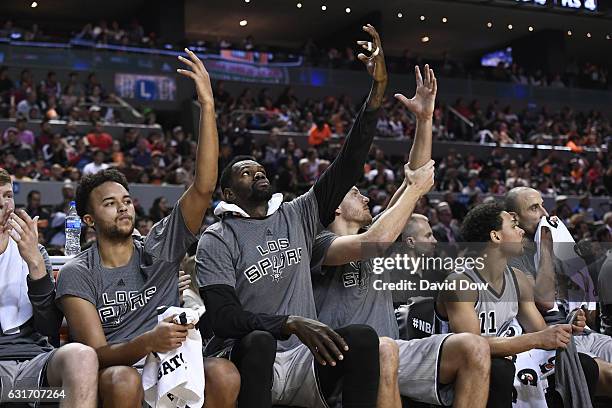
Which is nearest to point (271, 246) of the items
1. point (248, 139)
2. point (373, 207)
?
point (373, 207)

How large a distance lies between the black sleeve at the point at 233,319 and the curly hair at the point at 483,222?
1.38 metres

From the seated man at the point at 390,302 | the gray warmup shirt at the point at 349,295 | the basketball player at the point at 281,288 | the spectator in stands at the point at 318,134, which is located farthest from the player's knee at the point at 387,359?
the spectator in stands at the point at 318,134

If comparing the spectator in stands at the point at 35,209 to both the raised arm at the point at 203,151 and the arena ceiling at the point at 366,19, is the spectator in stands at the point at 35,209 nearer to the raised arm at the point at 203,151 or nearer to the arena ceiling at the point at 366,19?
the raised arm at the point at 203,151

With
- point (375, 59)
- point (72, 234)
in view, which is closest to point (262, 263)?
point (375, 59)

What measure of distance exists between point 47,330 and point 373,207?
859 cm

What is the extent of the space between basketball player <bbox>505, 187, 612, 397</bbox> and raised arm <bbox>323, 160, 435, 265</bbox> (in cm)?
87

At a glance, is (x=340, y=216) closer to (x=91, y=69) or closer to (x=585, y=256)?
(x=585, y=256)

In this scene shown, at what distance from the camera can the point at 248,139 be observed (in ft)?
48.9

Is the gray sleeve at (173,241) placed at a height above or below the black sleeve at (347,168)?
below

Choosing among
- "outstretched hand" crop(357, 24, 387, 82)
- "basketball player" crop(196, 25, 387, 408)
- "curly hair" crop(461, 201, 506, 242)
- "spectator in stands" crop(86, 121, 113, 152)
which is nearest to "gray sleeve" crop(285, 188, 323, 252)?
"basketball player" crop(196, 25, 387, 408)

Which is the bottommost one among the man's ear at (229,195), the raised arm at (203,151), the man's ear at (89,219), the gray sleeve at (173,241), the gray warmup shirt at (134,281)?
the gray warmup shirt at (134,281)

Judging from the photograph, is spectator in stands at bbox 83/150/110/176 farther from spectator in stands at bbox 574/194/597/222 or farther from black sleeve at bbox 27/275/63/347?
black sleeve at bbox 27/275/63/347

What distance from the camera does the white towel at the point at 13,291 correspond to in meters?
3.86

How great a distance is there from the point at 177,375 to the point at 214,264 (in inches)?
30.3
